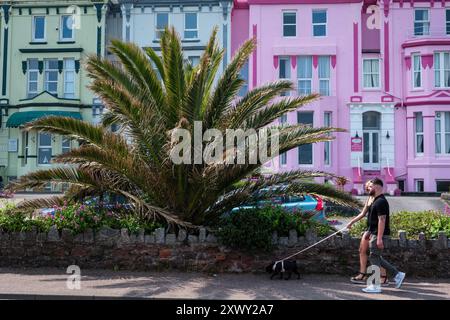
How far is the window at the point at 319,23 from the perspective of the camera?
2880 centimetres

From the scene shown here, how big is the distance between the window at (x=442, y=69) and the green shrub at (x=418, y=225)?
1938cm

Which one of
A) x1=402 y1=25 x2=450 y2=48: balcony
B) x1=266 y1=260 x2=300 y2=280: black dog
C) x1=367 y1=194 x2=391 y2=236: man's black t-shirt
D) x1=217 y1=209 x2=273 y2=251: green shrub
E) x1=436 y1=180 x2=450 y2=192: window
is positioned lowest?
x1=266 y1=260 x2=300 y2=280: black dog

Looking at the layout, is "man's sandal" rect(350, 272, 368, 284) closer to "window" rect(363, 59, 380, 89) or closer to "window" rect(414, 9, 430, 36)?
"window" rect(363, 59, 380, 89)

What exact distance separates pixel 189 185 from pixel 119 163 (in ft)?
4.51

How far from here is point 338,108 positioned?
2811cm

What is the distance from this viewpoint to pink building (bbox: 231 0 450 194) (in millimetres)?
27219

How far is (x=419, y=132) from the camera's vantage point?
27.6 m

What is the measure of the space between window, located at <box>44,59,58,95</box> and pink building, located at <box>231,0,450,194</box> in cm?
1082

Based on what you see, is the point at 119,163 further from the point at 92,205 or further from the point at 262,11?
the point at 262,11

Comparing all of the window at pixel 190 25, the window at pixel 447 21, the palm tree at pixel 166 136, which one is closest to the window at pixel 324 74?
the window at pixel 447 21

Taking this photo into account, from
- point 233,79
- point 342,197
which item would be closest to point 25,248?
point 233,79
